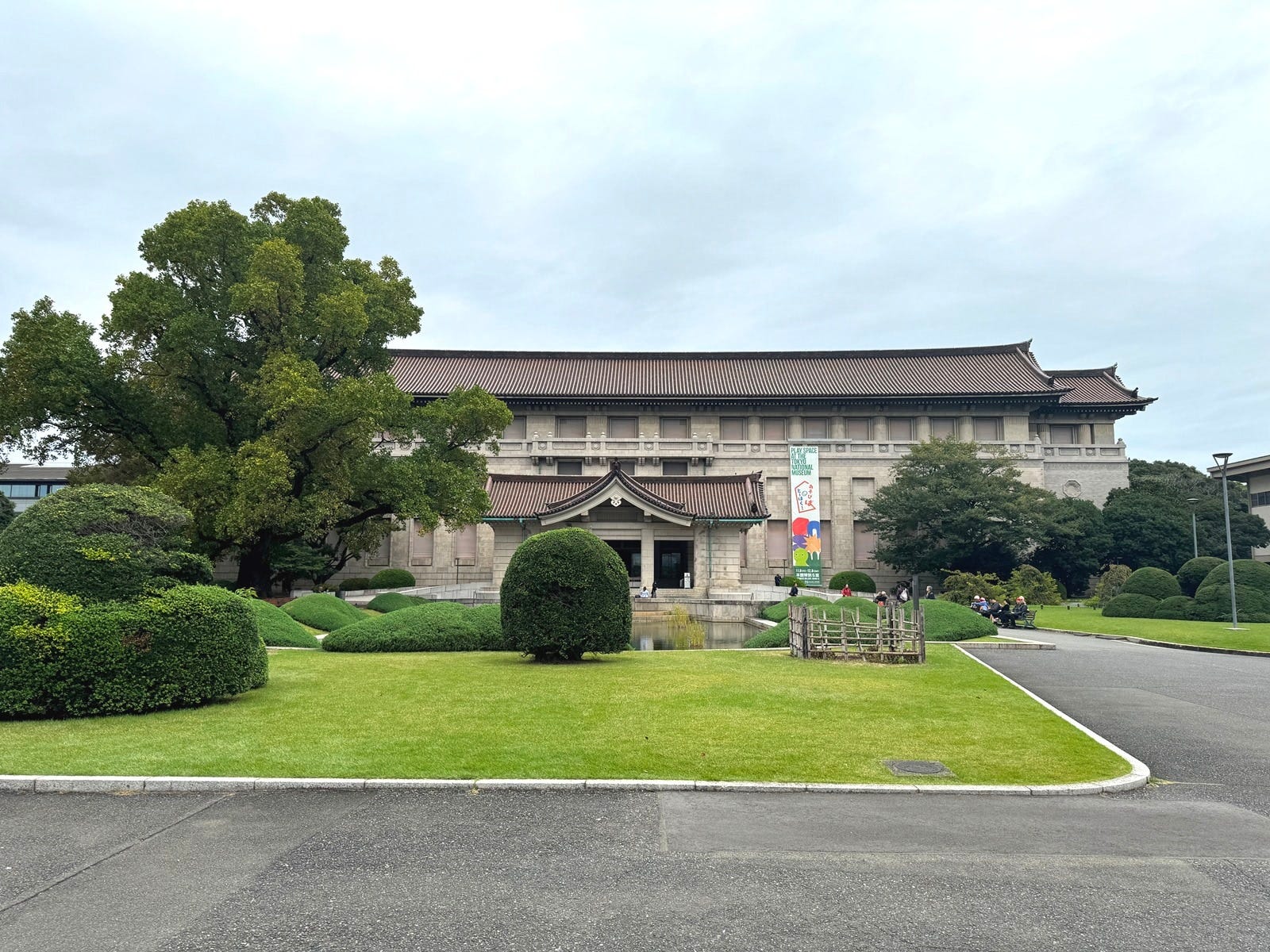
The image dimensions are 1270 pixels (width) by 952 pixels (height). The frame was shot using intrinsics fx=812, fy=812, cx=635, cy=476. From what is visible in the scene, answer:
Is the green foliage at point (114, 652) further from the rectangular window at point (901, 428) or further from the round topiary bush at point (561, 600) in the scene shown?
the rectangular window at point (901, 428)

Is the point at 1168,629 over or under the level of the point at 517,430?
under

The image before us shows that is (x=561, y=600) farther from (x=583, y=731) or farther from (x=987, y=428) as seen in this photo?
(x=987, y=428)

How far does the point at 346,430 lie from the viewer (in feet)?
89.5

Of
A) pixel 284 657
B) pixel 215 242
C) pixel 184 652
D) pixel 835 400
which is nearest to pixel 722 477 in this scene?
pixel 835 400

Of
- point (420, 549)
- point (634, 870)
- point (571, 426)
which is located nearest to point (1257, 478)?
point (571, 426)

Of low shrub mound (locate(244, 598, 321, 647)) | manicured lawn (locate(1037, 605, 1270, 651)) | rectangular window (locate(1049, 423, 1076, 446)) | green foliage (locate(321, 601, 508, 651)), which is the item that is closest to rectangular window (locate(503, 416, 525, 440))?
manicured lawn (locate(1037, 605, 1270, 651))

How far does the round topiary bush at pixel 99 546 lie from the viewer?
10.5 metres

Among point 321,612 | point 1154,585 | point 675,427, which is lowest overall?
point 321,612

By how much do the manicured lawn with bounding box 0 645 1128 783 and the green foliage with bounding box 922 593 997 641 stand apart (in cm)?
952

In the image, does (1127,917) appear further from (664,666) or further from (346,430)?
(346,430)

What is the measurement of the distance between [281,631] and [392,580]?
81.8 ft

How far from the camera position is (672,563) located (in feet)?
140

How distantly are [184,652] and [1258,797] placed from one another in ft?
39.4

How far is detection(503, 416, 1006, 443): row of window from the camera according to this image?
54938 millimetres
